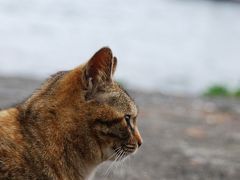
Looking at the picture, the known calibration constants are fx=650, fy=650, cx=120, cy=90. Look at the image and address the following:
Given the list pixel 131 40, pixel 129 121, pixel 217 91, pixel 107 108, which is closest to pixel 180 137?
pixel 217 91

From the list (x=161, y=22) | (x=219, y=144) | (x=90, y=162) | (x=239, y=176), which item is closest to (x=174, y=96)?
(x=219, y=144)

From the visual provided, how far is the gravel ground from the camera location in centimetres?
591

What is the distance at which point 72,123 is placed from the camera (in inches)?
138

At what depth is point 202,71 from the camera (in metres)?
12.7

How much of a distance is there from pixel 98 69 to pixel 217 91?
23.1ft

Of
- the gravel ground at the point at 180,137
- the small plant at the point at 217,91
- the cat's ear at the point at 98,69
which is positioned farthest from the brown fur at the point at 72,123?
the small plant at the point at 217,91

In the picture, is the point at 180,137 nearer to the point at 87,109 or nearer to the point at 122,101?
the point at 122,101

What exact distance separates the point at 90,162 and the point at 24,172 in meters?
0.44

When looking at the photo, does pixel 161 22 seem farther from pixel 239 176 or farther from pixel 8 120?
pixel 8 120

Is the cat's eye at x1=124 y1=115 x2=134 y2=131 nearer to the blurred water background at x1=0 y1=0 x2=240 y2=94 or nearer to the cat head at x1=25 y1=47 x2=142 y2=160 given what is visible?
the cat head at x1=25 y1=47 x2=142 y2=160

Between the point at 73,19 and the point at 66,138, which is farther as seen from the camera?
the point at 73,19

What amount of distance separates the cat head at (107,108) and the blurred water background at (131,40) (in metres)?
6.68

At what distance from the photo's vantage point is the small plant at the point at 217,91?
10164 millimetres

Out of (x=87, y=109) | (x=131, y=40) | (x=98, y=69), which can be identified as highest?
(x=98, y=69)
